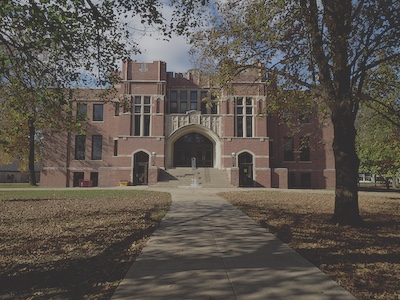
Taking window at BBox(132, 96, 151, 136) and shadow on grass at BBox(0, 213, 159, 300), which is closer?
shadow on grass at BBox(0, 213, 159, 300)

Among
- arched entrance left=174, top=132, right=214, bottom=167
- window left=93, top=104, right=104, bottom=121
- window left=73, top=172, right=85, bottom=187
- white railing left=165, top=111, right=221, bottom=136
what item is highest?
window left=93, top=104, right=104, bottom=121

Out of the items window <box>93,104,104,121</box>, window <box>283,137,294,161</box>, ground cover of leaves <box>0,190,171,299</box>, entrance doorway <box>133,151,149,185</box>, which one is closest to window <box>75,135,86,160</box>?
window <box>93,104,104,121</box>

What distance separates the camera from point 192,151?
34062 millimetres

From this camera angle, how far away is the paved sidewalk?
3690 mm

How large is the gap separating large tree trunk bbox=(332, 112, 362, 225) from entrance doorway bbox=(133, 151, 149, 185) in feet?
80.8

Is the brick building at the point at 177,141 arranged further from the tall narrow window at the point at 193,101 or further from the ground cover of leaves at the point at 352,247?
the ground cover of leaves at the point at 352,247

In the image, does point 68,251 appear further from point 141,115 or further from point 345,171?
point 141,115

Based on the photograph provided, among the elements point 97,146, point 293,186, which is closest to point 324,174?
point 293,186

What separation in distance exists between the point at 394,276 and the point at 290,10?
758cm

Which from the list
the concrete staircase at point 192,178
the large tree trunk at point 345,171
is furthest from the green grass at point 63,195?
the large tree trunk at point 345,171

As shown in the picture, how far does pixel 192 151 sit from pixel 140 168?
6095mm

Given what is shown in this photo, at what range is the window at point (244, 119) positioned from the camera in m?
32.0

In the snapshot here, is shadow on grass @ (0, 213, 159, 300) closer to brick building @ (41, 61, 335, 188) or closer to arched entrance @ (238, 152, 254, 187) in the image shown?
brick building @ (41, 61, 335, 188)

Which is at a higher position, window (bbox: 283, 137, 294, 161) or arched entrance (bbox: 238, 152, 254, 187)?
window (bbox: 283, 137, 294, 161)
